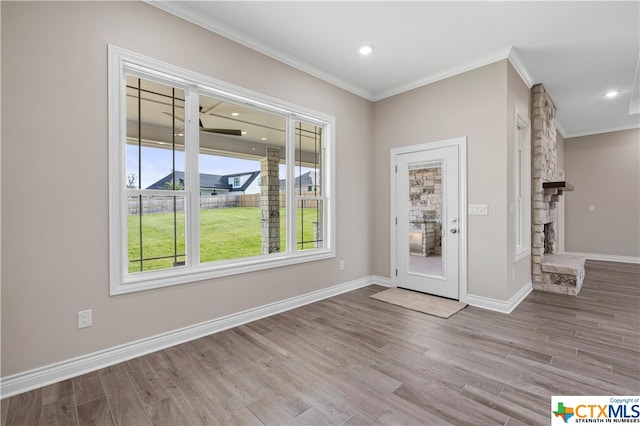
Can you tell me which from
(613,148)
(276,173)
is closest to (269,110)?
(276,173)

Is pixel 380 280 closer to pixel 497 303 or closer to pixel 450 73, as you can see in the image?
pixel 497 303

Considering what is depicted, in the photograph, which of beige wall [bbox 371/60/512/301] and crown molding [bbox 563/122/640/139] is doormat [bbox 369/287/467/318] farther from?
crown molding [bbox 563/122/640/139]

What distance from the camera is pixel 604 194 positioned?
21.8 feet

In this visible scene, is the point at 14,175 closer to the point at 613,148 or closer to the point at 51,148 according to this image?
the point at 51,148

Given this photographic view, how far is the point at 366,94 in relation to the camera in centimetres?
461

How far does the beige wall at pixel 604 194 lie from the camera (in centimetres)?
632

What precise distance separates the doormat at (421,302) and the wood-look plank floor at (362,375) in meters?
0.19

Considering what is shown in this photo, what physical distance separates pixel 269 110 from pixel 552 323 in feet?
12.7

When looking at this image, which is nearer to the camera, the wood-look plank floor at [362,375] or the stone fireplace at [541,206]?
the wood-look plank floor at [362,375]

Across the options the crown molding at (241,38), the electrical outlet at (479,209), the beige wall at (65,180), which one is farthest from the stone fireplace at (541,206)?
the beige wall at (65,180)

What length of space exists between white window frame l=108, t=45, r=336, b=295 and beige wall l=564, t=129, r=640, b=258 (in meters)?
6.57

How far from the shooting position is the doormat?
3.45 metres

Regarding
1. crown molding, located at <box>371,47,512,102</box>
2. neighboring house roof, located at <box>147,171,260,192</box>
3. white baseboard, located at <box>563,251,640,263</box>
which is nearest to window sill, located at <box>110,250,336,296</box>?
neighboring house roof, located at <box>147,171,260,192</box>

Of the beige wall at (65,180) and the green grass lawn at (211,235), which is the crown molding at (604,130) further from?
the beige wall at (65,180)
